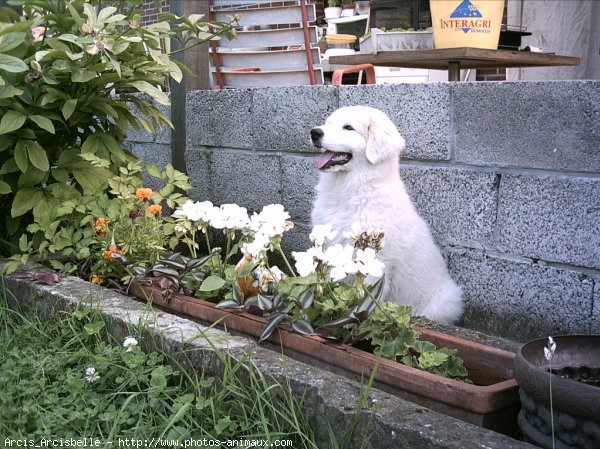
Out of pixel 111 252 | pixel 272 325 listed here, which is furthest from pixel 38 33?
pixel 272 325

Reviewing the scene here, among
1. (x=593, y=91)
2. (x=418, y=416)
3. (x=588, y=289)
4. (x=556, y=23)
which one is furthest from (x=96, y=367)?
(x=556, y=23)

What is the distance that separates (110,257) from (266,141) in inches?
51.1

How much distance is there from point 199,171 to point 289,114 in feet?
3.07

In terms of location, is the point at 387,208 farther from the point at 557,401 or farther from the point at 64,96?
the point at 64,96

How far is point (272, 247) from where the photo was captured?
2.81 metres

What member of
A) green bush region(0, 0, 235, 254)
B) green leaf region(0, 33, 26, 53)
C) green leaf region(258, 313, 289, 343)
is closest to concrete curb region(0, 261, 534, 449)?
green leaf region(258, 313, 289, 343)

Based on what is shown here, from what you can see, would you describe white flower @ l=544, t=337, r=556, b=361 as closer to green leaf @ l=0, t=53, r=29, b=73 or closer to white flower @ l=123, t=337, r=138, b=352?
white flower @ l=123, t=337, r=138, b=352

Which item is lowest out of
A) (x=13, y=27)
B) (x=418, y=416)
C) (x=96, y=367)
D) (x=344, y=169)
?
(x=96, y=367)

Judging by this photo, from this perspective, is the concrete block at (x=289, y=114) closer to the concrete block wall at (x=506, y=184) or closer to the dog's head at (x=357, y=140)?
the concrete block wall at (x=506, y=184)

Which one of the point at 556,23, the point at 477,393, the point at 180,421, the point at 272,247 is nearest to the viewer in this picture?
the point at 477,393

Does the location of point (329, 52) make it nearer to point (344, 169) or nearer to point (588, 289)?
point (344, 169)

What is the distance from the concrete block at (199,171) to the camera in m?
4.72

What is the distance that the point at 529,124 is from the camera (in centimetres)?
307

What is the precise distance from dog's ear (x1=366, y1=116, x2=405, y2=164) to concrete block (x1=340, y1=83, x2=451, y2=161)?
0.29 meters
